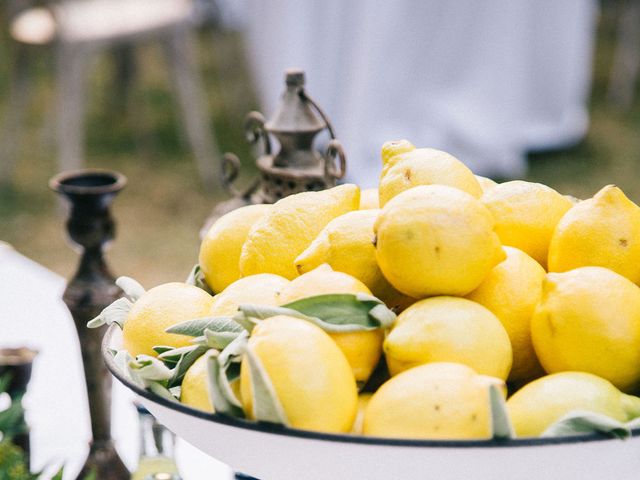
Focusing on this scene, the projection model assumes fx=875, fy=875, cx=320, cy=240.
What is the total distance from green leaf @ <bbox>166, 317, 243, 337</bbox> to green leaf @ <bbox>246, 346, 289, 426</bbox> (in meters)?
0.08

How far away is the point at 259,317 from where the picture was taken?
1.65 feet

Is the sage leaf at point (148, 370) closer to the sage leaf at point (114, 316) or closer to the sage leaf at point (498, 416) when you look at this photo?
the sage leaf at point (114, 316)

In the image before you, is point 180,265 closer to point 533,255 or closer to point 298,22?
point 298,22

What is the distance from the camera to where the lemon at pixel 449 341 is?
49 cm

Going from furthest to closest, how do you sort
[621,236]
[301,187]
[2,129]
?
[2,129] → [301,187] → [621,236]

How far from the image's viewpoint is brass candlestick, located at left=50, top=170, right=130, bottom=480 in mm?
837

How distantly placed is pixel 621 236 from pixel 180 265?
235 cm

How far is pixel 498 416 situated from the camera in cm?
43

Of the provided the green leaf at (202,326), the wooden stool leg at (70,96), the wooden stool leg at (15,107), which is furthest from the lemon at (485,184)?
the wooden stool leg at (15,107)

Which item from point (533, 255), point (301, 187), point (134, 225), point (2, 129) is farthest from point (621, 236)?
point (2, 129)

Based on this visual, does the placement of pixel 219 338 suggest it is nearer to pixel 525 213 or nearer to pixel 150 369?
pixel 150 369

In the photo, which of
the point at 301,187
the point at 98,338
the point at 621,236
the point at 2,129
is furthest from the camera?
the point at 2,129

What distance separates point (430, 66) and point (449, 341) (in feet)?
9.08

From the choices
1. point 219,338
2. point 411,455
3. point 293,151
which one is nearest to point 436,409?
point 411,455
